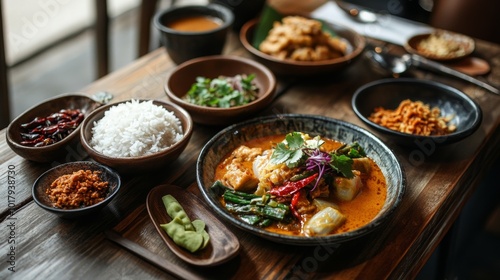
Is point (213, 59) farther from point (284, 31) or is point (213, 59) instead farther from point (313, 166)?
point (313, 166)

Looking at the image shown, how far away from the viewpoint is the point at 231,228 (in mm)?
1691

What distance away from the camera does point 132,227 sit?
Result: 1.68 m

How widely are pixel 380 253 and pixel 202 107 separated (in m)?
0.94

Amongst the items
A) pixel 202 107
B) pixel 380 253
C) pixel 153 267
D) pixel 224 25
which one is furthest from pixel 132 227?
pixel 224 25

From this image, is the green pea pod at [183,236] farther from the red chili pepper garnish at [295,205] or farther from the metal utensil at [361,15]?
the metal utensil at [361,15]

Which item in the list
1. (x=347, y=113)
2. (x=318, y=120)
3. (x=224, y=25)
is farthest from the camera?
(x=224, y=25)

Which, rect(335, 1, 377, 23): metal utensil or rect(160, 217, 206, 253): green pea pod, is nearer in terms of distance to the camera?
rect(160, 217, 206, 253): green pea pod

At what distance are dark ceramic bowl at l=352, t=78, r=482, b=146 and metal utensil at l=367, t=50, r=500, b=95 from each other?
0.26m

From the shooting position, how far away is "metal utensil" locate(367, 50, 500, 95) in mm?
2637

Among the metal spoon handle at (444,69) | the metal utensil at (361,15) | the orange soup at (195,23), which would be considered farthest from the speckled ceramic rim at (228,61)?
the metal utensil at (361,15)

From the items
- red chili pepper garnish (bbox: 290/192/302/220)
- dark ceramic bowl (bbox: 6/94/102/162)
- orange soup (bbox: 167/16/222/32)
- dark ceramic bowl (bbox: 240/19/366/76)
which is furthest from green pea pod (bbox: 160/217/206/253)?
orange soup (bbox: 167/16/222/32)

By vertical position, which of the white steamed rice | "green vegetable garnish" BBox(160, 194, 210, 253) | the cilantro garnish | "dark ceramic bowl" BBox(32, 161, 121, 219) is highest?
the cilantro garnish

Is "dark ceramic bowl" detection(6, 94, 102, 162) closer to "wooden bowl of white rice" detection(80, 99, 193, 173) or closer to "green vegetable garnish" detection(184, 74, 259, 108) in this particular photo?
"wooden bowl of white rice" detection(80, 99, 193, 173)

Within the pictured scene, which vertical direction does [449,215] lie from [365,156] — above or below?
below
